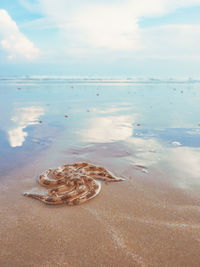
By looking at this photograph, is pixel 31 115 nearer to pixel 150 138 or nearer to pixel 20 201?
pixel 150 138

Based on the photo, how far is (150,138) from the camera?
6641mm

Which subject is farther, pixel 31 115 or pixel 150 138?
pixel 31 115

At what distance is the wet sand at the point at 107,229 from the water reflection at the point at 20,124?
2.65 metres

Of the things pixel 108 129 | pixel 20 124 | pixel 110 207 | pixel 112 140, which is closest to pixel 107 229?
pixel 110 207

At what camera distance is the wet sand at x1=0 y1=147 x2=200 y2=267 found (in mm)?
2365

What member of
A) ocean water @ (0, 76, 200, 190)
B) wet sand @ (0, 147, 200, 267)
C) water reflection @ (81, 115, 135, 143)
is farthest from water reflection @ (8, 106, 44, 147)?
wet sand @ (0, 147, 200, 267)

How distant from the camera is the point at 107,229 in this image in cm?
279

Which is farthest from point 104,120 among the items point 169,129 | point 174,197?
point 174,197

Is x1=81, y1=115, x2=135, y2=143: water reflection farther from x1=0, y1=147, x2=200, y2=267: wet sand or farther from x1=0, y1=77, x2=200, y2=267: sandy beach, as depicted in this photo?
x1=0, y1=147, x2=200, y2=267: wet sand

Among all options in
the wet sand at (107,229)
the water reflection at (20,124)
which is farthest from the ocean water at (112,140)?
the wet sand at (107,229)

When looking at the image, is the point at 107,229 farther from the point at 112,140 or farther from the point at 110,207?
the point at 112,140

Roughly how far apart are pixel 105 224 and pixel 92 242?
0.36 metres

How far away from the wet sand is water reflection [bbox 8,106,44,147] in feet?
8.70

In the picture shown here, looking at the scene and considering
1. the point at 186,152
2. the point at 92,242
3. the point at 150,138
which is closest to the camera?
the point at 92,242
